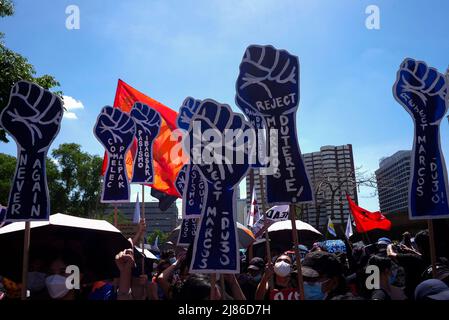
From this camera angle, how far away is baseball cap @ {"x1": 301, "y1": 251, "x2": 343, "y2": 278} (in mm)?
2934

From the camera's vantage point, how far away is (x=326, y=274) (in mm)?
2943

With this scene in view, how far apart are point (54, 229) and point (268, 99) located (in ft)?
9.39

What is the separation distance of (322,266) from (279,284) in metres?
0.84

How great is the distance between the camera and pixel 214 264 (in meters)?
3.16

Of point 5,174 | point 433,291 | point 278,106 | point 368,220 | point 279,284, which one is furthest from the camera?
point 5,174

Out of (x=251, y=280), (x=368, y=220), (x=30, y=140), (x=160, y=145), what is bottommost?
(x=251, y=280)

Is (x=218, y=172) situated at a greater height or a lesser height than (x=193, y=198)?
greater

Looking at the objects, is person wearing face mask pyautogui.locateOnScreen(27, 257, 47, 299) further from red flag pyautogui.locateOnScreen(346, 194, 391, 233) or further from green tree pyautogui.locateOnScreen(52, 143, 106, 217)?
green tree pyautogui.locateOnScreen(52, 143, 106, 217)

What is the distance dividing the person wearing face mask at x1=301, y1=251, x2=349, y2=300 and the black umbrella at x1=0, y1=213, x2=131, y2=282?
2.21 metres

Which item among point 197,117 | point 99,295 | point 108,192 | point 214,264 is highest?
point 197,117

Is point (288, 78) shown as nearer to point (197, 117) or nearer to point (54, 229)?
point (197, 117)

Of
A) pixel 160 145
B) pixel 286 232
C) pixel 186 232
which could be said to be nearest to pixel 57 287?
pixel 186 232

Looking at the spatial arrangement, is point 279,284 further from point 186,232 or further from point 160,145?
point 160,145
